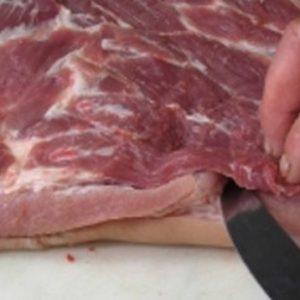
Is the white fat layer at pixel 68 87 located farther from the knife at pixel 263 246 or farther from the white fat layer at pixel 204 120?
the knife at pixel 263 246

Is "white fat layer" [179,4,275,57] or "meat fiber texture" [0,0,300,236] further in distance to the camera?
"white fat layer" [179,4,275,57]

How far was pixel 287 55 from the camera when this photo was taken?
1330 millimetres

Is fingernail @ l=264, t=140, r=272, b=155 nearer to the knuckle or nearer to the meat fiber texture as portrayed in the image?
the meat fiber texture

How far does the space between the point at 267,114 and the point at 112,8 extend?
0.55 metres

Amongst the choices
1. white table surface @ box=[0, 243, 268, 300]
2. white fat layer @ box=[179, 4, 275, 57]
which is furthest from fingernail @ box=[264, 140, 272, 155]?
white fat layer @ box=[179, 4, 275, 57]

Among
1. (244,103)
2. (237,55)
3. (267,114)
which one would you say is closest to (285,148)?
(267,114)

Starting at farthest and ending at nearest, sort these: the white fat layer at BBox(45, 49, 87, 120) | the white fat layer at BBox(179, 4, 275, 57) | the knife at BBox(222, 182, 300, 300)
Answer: the white fat layer at BBox(179, 4, 275, 57) < the white fat layer at BBox(45, 49, 87, 120) < the knife at BBox(222, 182, 300, 300)

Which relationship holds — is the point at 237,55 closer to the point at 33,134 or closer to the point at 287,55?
the point at 287,55

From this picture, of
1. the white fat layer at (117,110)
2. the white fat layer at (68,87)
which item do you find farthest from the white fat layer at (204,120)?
the white fat layer at (68,87)

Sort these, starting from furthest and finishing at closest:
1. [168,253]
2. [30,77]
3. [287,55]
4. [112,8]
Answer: [112,8] < [30,77] < [168,253] < [287,55]

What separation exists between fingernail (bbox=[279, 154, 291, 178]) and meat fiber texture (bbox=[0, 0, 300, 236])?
1cm

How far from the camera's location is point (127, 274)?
1.43 metres

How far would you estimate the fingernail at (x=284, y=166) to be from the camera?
1363 mm

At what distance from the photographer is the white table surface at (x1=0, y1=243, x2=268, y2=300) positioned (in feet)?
4.59
